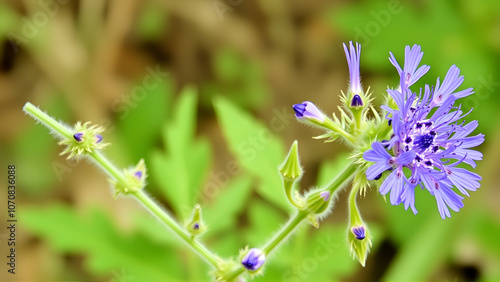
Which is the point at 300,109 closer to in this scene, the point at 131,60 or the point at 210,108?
the point at 210,108

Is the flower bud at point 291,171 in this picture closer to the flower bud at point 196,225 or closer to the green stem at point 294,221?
the green stem at point 294,221

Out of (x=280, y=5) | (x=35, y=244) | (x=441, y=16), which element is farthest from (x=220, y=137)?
(x=441, y=16)

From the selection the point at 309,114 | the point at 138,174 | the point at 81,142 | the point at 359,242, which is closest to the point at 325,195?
the point at 359,242

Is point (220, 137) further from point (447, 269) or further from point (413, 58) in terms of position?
point (413, 58)

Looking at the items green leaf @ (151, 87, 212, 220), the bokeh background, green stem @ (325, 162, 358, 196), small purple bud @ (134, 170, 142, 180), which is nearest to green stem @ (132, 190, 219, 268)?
small purple bud @ (134, 170, 142, 180)

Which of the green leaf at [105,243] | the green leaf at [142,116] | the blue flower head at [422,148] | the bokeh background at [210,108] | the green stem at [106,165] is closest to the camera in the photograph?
the blue flower head at [422,148]

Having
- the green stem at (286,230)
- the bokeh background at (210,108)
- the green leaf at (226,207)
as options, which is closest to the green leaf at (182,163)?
the bokeh background at (210,108)

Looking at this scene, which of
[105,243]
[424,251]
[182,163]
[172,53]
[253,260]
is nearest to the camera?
[253,260]
